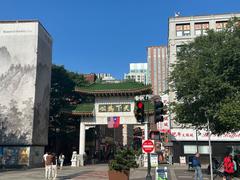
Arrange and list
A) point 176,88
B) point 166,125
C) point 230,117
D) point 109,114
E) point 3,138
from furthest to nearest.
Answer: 1. point 166,125
2. point 109,114
3. point 3,138
4. point 176,88
5. point 230,117

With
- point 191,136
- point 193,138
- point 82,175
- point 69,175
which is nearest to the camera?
point 82,175

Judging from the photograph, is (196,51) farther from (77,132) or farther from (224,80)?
(77,132)

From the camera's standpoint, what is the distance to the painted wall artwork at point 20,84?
37.5 metres

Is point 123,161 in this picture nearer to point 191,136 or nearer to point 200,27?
point 191,136

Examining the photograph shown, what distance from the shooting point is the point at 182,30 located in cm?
5291

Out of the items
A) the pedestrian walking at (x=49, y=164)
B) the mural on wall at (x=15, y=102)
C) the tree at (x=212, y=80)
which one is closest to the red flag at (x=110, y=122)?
the mural on wall at (x=15, y=102)

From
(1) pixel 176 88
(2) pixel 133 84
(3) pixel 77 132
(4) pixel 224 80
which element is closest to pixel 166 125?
(2) pixel 133 84

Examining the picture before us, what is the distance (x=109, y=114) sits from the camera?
42.7 meters

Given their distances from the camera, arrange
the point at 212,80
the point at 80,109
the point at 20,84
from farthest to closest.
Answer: the point at 80,109 < the point at 20,84 < the point at 212,80

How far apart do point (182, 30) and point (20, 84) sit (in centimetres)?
2752

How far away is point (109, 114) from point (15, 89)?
12.1 meters

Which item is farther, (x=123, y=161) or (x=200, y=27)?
(x=200, y=27)

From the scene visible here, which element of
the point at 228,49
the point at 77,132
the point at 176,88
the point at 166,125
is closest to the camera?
the point at 228,49

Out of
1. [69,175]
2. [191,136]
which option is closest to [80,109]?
[191,136]
